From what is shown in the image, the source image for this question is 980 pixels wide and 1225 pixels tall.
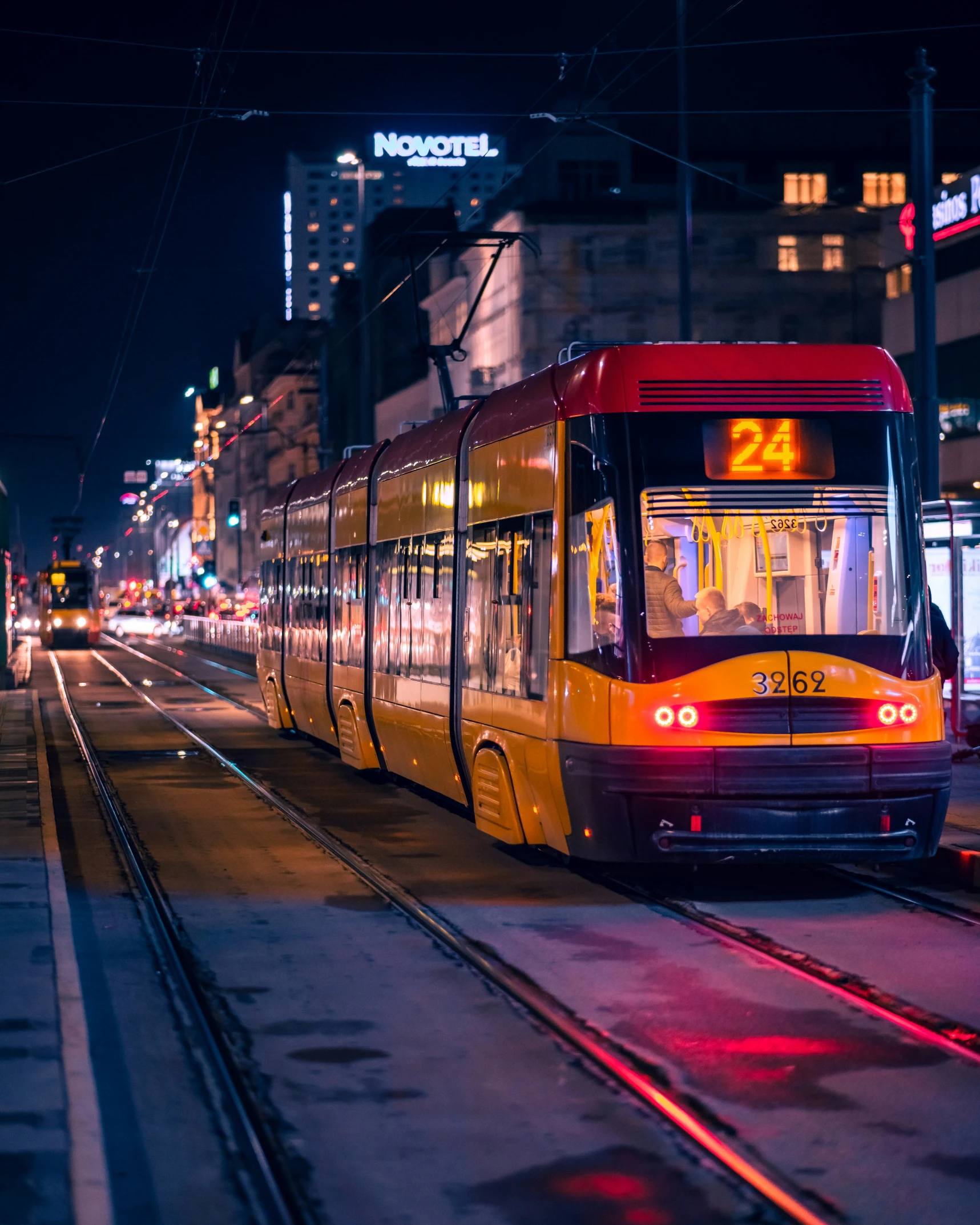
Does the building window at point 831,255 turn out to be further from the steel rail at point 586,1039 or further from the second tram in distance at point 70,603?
the steel rail at point 586,1039

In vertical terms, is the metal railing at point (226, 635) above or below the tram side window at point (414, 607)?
below

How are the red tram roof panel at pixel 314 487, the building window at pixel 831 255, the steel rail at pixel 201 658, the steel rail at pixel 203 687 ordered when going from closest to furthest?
the red tram roof panel at pixel 314 487 < the steel rail at pixel 203 687 < the steel rail at pixel 201 658 < the building window at pixel 831 255

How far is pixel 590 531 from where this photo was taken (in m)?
10.3

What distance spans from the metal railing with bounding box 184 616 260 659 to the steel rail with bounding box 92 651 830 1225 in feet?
113

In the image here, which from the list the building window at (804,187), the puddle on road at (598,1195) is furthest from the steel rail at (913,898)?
the building window at (804,187)

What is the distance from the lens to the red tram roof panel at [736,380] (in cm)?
1026

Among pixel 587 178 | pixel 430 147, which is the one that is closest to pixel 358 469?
pixel 587 178

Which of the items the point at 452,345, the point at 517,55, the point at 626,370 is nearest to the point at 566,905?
the point at 626,370

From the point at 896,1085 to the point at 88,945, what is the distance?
4424 mm

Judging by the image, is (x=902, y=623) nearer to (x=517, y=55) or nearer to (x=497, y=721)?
(x=497, y=721)

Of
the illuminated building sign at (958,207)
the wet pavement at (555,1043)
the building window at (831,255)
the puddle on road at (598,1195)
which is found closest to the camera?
the puddle on road at (598,1195)

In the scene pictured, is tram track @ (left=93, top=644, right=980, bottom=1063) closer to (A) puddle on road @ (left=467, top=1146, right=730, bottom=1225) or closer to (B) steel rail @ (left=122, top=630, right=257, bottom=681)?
(A) puddle on road @ (left=467, top=1146, right=730, bottom=1225)

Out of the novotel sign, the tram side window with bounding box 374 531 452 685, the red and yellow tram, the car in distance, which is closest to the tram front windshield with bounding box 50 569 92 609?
the car in distance

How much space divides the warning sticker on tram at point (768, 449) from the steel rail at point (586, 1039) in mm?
2957
